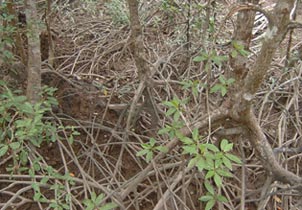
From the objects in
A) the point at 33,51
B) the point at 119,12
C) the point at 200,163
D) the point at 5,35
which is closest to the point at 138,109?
the point at 33,51

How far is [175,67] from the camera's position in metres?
2.49

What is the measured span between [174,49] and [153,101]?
2.47 feet

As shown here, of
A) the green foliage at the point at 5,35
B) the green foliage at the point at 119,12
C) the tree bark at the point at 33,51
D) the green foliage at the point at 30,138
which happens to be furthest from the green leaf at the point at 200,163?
the green foliage at the point at 119,12

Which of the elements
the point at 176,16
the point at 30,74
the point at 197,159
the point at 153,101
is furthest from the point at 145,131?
the point at 176,16

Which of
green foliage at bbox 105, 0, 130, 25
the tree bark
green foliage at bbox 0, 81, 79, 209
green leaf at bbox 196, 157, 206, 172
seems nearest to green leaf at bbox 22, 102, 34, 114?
green foliage at bbox 0, 81, 79, 209

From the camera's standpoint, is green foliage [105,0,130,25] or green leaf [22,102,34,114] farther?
green foliage [105,0,130,25]

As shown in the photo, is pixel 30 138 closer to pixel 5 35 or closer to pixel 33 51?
pixel 33 51

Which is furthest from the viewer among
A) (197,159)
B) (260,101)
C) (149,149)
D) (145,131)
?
(260,101)

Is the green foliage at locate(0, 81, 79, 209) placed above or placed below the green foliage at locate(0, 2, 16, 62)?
below

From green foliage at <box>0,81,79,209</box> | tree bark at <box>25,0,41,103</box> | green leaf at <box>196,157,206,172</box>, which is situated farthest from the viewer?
tree bark at <box>25,0,41,103</box>

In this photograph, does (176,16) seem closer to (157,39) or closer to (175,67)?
(157,39)

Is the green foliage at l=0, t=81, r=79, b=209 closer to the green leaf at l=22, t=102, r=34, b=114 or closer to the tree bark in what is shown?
the green leaf at l=22, t=102, r=34, b=114

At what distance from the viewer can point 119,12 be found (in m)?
3.00

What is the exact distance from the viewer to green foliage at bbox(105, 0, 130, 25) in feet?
9.79
